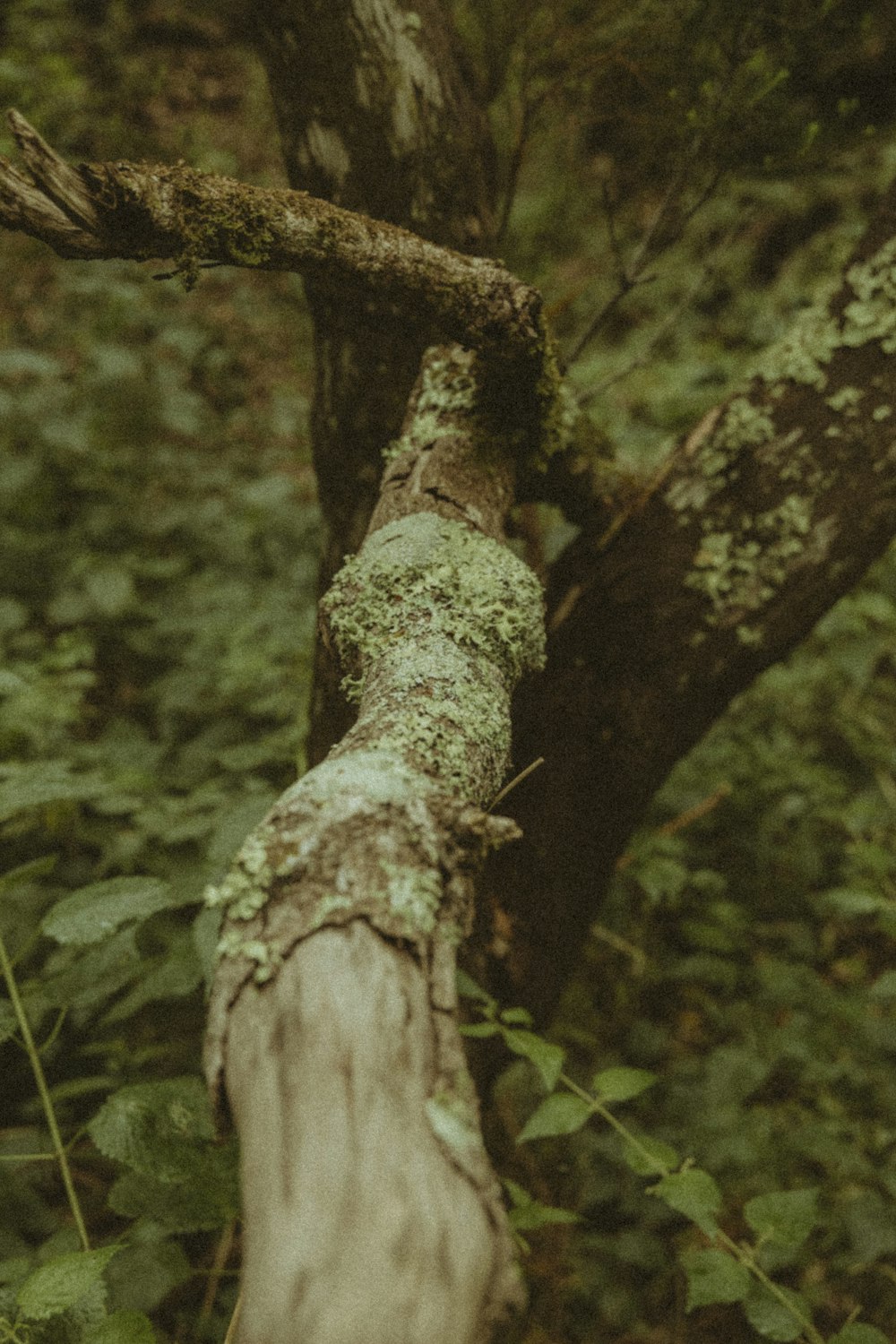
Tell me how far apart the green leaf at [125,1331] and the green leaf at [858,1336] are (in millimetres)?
1092

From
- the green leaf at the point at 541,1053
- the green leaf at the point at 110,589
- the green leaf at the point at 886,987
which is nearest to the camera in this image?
the green leaf at the point at 541,1053

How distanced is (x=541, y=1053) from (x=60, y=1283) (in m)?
0.75

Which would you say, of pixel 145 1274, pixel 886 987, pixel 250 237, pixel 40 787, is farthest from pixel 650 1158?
pixel 250 237

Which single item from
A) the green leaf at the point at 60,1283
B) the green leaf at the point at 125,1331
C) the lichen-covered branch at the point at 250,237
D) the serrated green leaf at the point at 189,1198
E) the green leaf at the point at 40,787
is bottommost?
the serrated green leaf at the point at 189,1198

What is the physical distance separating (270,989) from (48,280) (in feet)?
18.4

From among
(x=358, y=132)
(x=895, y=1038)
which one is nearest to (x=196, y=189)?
(x=358, y=132)

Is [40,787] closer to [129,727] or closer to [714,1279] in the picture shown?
[129,727]

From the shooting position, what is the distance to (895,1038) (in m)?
2.17

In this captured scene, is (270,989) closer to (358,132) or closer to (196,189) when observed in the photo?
(196,189)

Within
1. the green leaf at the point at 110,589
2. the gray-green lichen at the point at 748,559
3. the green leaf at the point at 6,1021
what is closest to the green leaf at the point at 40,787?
the green leaf at the point at 6,1021

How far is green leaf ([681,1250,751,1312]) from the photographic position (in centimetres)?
136

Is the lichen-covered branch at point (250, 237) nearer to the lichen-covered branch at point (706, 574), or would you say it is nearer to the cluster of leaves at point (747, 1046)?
the lichen-covered branch at point (706, 574)

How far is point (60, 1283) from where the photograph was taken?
1.04 metres

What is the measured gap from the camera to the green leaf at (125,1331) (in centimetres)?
103
